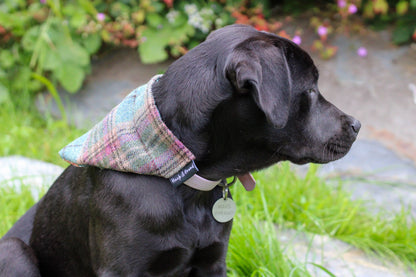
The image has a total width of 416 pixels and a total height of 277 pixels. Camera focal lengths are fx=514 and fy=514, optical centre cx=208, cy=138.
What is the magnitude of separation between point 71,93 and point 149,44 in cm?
93

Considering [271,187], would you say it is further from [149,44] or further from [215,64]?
[149,44]

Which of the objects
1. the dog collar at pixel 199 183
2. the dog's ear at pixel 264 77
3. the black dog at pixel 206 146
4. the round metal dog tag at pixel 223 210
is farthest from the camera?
the round metal dog tag at pixel 223 210

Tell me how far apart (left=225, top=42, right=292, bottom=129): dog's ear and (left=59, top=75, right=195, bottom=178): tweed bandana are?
306 mm

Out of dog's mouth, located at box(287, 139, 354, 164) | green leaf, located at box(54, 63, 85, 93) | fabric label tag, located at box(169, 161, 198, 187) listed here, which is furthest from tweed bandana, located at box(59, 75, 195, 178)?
green leaf, located at box(54, 63, 85, 93)

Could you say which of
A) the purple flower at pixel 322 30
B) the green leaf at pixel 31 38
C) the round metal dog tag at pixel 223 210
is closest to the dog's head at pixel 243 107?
the round metal dog tag at pixel 223 210

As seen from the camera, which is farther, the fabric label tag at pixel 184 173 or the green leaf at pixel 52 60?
the green leaf at pixel 52 60

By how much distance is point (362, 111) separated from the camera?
442cm

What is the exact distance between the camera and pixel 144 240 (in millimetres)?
1869

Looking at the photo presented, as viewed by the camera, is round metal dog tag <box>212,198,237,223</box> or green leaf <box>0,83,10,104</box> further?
green leaf <box>0,83,10,104</box>

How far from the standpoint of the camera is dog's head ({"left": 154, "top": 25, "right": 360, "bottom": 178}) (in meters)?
1.68

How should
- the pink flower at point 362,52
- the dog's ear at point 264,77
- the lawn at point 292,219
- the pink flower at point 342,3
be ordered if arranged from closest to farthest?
the dog's ear at point 264,77
the lawn at point 292,219
the pink flower at point 342,3
the pink flower at point 362,52

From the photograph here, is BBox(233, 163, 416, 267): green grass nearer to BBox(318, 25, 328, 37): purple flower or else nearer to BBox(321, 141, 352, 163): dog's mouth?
BBox(321, 141, 352, 163): dog's mouth

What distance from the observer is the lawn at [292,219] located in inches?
100

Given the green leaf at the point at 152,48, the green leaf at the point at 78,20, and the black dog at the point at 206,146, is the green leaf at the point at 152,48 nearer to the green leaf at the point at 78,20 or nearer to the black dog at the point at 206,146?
the green leaf at the point at 78,20
